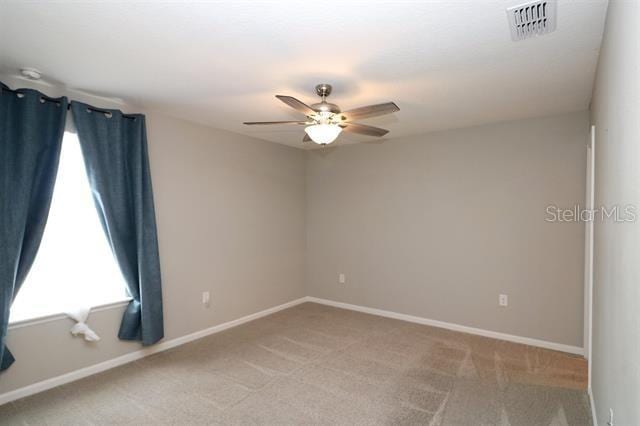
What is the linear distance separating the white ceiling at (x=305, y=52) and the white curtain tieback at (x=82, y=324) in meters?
1.79

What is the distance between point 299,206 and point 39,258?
316 cm

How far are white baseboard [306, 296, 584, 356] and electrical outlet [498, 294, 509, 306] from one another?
315 mm

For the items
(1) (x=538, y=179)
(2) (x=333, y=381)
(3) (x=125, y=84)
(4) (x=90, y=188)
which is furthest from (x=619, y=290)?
(4) (x=90, y=188)

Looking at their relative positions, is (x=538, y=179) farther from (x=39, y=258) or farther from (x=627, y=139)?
(x=39, y=258)

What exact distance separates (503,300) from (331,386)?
217cm

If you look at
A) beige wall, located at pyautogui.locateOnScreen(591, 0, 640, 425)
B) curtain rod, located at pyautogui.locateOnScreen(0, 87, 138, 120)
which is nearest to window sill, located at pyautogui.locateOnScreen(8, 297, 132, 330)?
curtain rod, located at pyautogui.locateOnScreen(0, 87, 138, 120)

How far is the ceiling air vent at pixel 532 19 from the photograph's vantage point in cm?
168

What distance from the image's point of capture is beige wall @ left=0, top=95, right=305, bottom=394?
276cm

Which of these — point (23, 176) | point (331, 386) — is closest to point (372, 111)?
point (331, 386)

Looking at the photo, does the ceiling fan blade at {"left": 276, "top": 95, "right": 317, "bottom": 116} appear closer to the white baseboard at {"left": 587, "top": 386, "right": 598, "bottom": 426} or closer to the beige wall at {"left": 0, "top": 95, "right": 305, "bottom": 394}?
the beige wall at {"left": 0, "top": 95, "right": 305, "bottom": 394}

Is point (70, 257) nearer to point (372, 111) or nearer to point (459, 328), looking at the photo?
point (372, 111)

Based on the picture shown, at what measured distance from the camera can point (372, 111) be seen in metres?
2.29

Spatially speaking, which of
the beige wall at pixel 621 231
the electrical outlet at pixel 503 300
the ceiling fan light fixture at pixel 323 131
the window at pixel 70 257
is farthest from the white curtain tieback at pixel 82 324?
the electrical outlet at pixel 503 300

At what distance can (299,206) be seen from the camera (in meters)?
5.20
